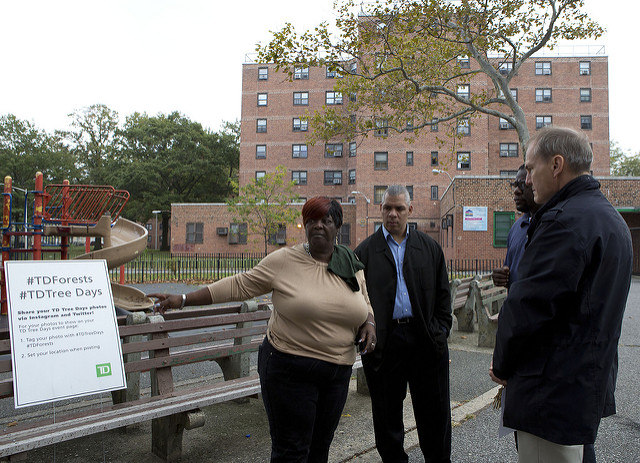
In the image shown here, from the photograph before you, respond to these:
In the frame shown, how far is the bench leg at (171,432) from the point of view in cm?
361

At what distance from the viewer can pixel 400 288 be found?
3.42m

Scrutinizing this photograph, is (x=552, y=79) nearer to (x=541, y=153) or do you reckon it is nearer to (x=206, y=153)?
(x=206, y=153)

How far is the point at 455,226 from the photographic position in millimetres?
32656

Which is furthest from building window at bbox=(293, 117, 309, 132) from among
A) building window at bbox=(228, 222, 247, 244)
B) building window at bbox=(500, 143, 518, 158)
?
building window at bbox=(500, 143, 518, 158)

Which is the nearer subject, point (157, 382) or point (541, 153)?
point (541, 153)

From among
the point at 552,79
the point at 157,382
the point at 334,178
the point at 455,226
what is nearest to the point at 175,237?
the point at 334,178

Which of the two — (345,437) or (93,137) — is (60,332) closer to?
(345,437)

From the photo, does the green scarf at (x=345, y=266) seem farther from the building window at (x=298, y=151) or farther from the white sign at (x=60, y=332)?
the building window at (x=298, y=151)

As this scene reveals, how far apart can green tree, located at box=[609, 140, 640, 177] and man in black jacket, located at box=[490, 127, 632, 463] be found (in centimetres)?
7237

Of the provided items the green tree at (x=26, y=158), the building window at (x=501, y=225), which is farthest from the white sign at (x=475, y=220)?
A: the green tree at (x=26, y=158)

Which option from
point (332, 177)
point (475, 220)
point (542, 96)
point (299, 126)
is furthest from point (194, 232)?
point (542, 96)

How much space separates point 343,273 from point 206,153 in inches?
2185

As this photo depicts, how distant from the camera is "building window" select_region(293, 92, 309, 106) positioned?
174 feet

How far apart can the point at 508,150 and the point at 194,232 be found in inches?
1273
